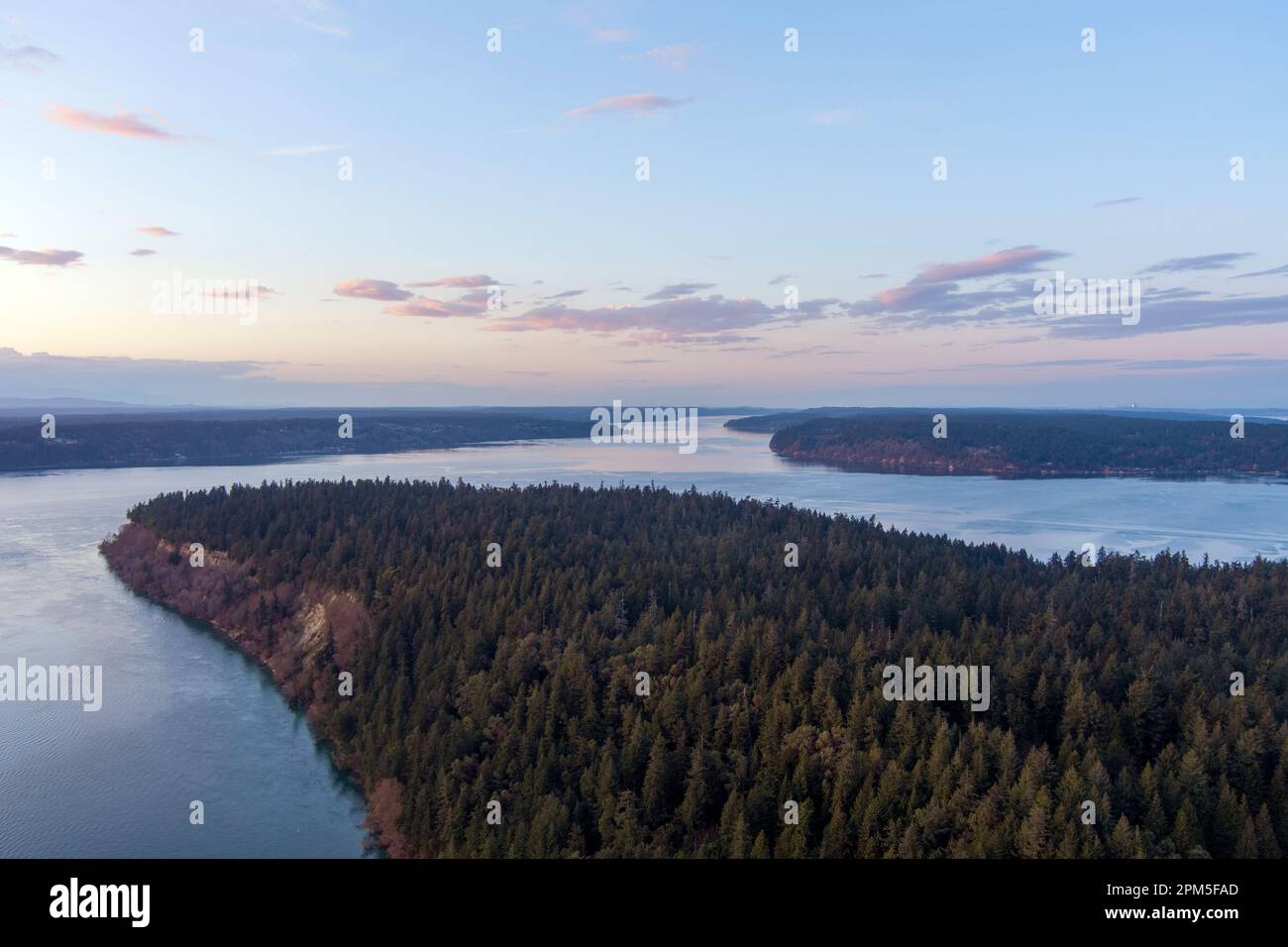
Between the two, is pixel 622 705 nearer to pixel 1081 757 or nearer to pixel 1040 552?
pixel 1081 757

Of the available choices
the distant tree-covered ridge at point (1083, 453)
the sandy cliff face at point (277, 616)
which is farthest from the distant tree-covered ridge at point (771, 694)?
the distant tree-covered ridge at point (1083, 453)

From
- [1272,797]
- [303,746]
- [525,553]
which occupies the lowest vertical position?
[303,746]

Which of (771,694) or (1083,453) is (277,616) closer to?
(771,694)

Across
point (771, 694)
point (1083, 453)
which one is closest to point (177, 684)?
point (771, 694)
